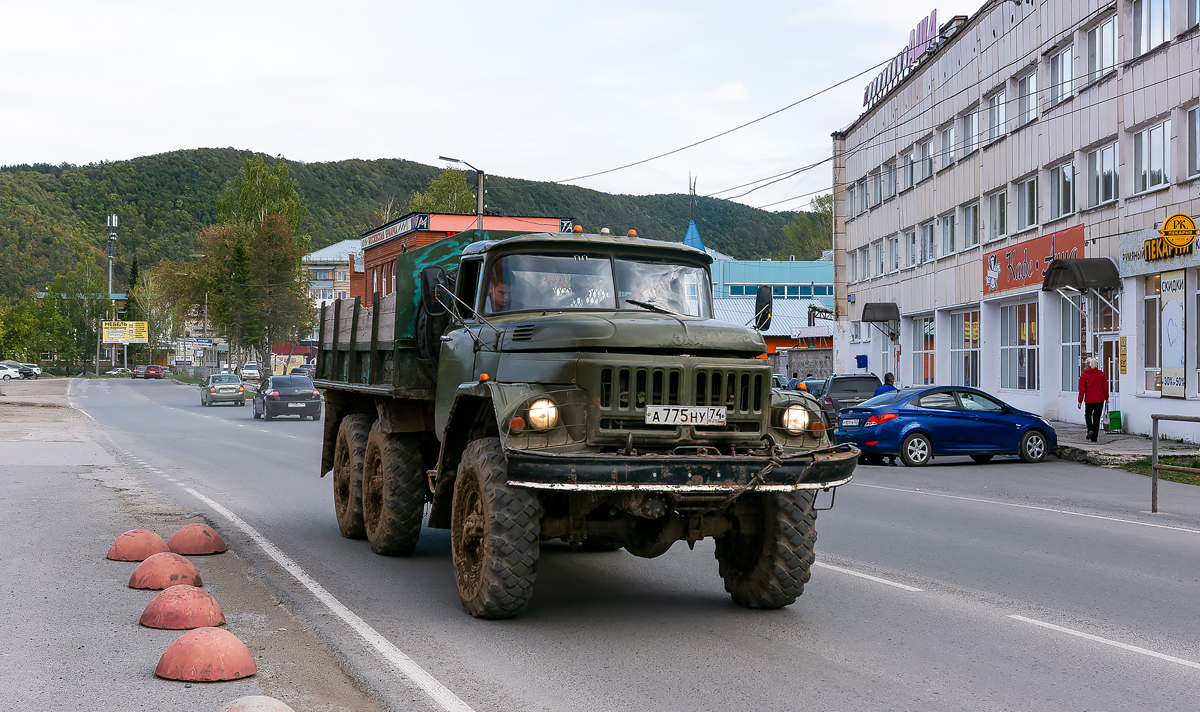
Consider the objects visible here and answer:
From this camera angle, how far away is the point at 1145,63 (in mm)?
25078

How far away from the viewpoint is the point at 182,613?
6945 millimetres

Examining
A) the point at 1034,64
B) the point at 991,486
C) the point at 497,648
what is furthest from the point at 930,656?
the point at 1034,64

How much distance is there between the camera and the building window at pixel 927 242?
40344 mm

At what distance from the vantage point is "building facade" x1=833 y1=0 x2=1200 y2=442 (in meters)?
24.2

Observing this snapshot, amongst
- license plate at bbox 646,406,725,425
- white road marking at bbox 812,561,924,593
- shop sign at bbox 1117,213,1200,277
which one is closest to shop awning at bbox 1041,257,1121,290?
shop sign at bbox 1117,213,1200,277

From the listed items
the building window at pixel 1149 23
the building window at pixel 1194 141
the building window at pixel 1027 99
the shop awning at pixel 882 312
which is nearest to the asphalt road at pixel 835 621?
the building window at pixel 1194 141

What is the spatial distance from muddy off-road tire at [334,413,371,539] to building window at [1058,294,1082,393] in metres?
22.4

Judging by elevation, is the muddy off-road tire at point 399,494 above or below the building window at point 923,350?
below

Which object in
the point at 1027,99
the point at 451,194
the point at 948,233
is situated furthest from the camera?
the point at 451,194

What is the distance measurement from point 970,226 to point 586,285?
102 feet

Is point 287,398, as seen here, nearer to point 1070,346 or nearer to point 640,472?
point 1070,346

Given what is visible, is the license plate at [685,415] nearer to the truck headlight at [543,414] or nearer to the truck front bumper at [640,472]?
the truck front bumper at [640,472]

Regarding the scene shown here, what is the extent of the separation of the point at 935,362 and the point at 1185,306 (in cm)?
1575

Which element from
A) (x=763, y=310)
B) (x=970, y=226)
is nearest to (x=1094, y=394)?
(x=970, y=226)
